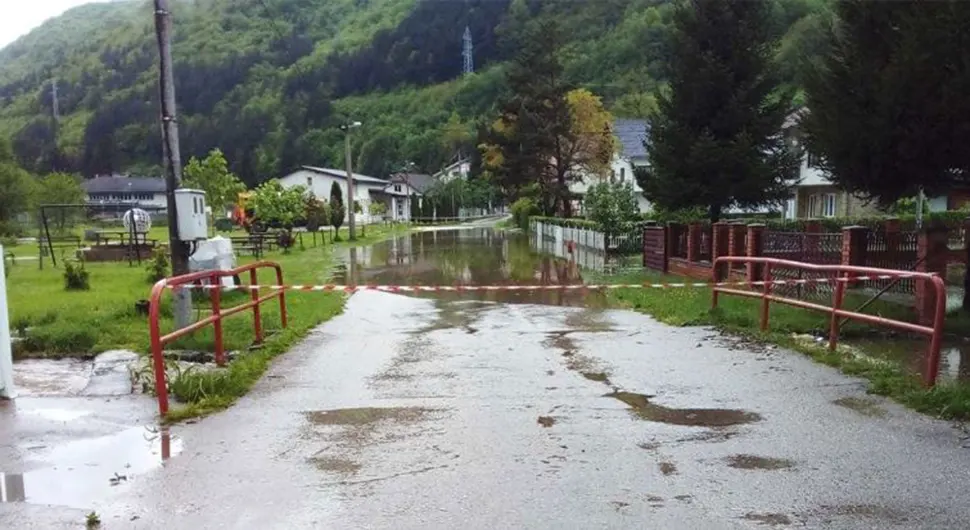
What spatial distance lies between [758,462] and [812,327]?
224 inches

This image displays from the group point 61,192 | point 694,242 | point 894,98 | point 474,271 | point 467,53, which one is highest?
point 467,53

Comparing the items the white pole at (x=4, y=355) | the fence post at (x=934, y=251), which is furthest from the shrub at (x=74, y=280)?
the fence post at (x=934, y=251)

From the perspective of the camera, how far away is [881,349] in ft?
28.7

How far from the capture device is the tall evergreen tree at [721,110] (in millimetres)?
21172

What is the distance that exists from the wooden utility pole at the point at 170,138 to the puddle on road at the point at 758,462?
22.1 ft

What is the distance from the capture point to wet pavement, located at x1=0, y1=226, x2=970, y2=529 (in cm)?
422

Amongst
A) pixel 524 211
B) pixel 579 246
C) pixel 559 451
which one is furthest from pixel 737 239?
pixel 524 211

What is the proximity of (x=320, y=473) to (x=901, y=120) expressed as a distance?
9511mm

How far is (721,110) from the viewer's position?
21531mm

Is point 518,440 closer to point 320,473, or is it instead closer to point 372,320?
point 320,473

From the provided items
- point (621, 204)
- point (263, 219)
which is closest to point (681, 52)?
point (621, 204)

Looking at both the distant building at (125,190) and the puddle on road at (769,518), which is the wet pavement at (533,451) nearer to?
the puddle on road at (769,518)

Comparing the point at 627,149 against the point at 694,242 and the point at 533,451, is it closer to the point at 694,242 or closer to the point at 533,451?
the point at 694,242

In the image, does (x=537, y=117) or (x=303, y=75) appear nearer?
(x=537, y=117)
